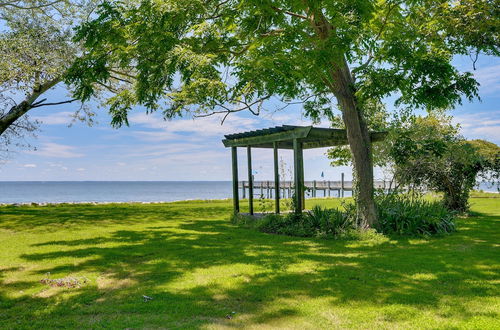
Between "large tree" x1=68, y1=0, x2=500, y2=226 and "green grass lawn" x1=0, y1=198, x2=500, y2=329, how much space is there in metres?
2.63

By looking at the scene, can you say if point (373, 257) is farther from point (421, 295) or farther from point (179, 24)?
point (179, 24)

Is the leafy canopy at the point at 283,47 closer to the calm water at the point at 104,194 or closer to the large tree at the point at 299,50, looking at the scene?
the large tree at the point at 299,50

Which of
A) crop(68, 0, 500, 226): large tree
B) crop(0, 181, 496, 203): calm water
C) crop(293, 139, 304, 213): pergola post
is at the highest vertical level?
crop(68, 0, 500, 226): large tree

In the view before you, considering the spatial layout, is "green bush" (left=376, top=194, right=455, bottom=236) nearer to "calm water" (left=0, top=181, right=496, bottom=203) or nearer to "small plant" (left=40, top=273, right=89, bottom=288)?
"small plant" (left=40, top=273, right=89, bottom=288)

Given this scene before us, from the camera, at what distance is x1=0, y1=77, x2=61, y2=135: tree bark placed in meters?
15.0

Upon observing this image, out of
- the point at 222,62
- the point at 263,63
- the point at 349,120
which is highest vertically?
the point at 222,62

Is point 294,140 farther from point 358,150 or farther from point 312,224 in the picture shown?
point 312,224

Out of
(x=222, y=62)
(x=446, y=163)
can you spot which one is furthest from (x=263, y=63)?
(x=446, y=163)

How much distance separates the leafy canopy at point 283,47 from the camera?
756cm

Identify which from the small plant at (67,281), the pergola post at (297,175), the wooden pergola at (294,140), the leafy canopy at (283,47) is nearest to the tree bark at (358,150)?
the leafy canopy at (283,47)

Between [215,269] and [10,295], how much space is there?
9.21ft

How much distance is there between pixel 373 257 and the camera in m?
6.81

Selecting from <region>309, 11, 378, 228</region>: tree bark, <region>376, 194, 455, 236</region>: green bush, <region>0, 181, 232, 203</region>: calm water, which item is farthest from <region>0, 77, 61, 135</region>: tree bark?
<region>0, 181, 232, 203</region>: calm water

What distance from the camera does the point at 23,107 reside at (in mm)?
15234
